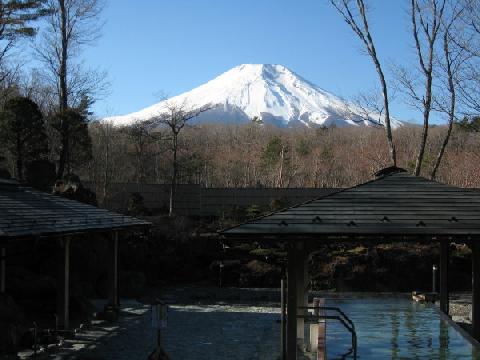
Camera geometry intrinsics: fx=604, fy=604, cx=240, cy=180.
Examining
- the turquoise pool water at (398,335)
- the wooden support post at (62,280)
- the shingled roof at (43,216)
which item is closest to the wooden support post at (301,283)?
the turquoise pool water at (398,335)

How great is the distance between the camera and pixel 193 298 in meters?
19.0

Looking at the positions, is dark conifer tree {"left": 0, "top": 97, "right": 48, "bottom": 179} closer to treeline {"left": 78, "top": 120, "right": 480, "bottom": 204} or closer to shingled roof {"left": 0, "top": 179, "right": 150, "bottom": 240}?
treeline {"left": 78, "top": 120, "right": 480, "bottom": 204}

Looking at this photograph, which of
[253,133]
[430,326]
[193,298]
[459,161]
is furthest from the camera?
[253,133]

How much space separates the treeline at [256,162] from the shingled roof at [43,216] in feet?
39.8

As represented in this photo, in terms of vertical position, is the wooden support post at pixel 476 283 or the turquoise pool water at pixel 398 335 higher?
the wooden support post at pixel 476 283

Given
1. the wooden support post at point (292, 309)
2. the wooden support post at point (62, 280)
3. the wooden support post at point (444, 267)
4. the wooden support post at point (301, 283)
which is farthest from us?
the wooden support post at point (444, 267)

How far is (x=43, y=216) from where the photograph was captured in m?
10.7

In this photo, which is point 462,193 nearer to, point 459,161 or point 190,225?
point 190,225

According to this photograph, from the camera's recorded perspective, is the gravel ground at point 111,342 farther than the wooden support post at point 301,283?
Yes

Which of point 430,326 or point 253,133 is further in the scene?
point 253,133

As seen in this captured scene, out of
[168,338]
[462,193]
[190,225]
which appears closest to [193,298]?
[190,225]

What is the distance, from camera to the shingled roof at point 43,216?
8977 mm

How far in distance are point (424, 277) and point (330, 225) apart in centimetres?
1487

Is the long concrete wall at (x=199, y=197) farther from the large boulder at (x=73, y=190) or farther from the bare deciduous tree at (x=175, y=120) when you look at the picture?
the large boulder at (x=73, y=190)
